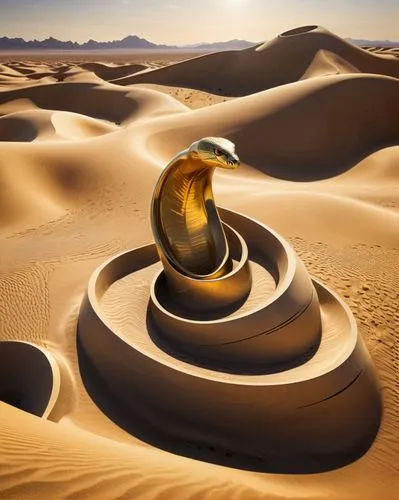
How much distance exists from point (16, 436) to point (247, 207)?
1019 cm

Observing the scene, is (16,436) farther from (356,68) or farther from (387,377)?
(356,68)

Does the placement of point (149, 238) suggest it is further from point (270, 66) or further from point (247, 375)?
point (270, 66)

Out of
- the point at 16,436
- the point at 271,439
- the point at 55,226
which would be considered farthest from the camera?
the point at 55,226

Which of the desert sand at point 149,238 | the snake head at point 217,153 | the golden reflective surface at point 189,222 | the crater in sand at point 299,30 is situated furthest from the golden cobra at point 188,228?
the crater in sand at point 299,30

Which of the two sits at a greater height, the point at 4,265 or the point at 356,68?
the point at 356,68

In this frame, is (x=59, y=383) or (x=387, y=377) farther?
(x=387, y=377)

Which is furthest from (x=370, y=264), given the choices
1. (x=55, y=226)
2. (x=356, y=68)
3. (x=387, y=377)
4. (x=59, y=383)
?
(x=356, y=68)

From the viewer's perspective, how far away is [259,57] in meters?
36.8

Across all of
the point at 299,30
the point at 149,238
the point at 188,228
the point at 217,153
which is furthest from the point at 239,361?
the point at 299,30

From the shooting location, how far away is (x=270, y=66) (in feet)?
118

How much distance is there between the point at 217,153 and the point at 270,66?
3370 cm

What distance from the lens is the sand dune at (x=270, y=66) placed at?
116 ft

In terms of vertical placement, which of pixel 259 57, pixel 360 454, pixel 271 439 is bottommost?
pixel 360 454

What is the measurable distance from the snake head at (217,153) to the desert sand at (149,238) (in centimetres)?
318
